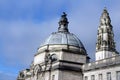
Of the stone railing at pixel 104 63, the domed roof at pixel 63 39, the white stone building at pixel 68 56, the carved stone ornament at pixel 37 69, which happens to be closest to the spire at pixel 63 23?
the white stone building at pixel 68 56

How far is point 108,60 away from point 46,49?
71.4ft

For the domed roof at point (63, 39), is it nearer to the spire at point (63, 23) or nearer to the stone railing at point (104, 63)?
the spire at point (63, 23)

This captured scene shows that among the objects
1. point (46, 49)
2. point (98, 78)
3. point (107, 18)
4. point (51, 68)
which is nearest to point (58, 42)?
point (46, 49)

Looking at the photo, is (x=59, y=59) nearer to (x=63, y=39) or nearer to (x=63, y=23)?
(x=63, y=39)

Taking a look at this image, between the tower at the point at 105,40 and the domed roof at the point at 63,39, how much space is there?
18.9 ft

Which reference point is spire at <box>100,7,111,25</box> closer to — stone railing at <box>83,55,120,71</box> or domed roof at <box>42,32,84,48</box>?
domed roof at <box>42,32,84,48</box>

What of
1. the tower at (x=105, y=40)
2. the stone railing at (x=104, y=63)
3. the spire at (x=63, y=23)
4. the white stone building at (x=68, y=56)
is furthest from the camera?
the spire at (x=63, y=23)

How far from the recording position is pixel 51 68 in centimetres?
6656

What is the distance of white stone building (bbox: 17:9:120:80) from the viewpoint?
63.9 m

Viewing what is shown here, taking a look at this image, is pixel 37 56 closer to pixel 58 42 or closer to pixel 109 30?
pixel 58 42

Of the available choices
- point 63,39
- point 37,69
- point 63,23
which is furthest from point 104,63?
point 63,23

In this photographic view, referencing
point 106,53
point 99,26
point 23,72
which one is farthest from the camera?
point 23,72

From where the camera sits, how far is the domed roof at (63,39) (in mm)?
72562

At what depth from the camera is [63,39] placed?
73062 mm
